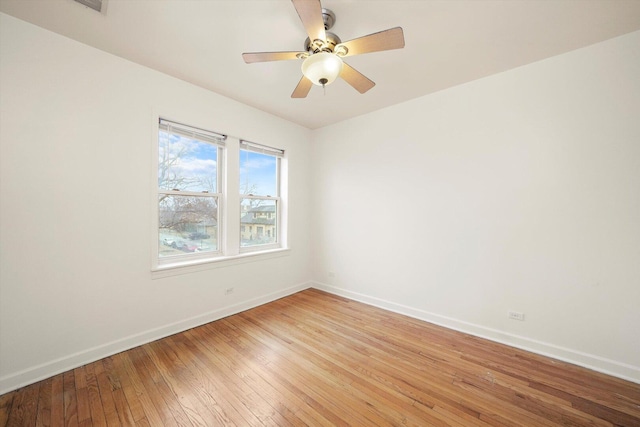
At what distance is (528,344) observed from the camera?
2.33 m

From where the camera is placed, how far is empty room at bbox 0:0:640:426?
171 cm

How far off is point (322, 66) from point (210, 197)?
7.15 ft

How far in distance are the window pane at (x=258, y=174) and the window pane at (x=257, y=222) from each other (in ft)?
0.52

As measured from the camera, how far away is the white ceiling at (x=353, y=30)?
5.53 ft

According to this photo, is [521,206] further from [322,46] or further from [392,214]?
[322,46]

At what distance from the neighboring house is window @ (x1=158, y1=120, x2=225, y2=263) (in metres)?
0.42

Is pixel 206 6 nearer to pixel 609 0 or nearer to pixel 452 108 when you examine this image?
pixel 452 108

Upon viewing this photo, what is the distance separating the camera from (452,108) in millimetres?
2775

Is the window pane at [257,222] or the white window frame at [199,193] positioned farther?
the window pane at [257,222]

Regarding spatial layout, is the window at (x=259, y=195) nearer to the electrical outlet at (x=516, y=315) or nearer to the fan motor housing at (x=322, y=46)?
the fan motor housing at (x=322, y=46)

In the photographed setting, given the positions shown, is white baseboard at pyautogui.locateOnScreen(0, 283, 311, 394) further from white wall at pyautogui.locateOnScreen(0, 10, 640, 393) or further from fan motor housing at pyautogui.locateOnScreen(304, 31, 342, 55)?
fan motor housing at pyautogui.locateOnScreen(304, 31, 342, 55)

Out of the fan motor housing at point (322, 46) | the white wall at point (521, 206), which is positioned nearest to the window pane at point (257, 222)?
the white wall at point (521, 206)

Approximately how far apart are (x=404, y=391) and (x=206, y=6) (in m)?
3.18

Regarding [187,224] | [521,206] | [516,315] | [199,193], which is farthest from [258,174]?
[516,315]
